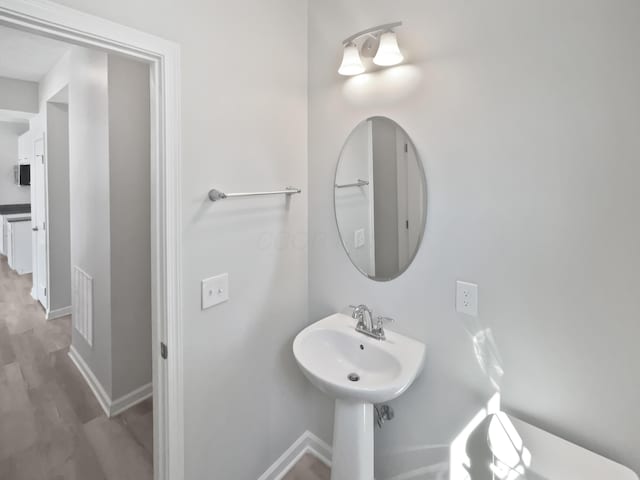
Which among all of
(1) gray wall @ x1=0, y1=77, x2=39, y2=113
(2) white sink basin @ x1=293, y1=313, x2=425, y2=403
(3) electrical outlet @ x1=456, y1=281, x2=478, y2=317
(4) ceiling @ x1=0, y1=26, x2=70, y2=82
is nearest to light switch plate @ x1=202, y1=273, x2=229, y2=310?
(2) white sink basin @ x1=293, y1=313, x2=425, y2=403

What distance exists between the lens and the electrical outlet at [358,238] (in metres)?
1.60

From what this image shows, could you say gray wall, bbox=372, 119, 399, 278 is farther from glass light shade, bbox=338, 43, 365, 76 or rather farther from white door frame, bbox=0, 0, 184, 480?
white door frame, bbox=0, 0, 184, 480

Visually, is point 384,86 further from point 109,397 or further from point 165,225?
point 109,397

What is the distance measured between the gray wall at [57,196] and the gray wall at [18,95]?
0.89 m

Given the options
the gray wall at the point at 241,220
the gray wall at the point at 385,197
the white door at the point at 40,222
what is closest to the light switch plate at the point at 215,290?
the gray wall at the point at 241,220

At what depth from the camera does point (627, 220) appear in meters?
0.94

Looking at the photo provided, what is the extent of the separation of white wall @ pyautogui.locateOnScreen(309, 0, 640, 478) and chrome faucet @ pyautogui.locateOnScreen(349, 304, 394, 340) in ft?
0.26

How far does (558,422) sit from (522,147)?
969mm

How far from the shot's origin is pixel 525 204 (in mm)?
1108

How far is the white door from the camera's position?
3.61m

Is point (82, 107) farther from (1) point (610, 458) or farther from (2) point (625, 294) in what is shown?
(1) point (610, 458)

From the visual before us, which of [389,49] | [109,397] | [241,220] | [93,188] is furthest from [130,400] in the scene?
[389,49]

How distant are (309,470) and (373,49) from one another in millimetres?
2208

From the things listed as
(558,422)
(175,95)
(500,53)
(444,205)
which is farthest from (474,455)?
(175,95)
